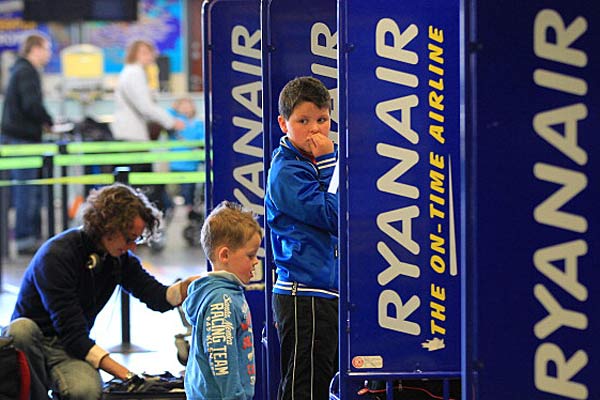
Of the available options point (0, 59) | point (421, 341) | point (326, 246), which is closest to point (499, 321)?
point (421, 341)

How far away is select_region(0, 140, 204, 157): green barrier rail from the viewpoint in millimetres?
9484

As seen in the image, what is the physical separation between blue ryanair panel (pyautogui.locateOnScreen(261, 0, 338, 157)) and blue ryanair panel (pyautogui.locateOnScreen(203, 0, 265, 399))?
0.56 meters

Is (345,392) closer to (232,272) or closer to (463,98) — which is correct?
(232,272)

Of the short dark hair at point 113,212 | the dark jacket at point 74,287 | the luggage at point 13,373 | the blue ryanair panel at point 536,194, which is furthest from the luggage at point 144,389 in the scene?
the blue ryanair panel at point 536,194

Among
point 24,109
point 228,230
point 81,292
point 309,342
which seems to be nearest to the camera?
point 228,230

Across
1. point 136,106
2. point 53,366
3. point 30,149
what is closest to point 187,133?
point 136,106

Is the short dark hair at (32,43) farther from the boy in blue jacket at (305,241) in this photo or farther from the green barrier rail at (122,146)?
the boy in blue jacket at (305,241)

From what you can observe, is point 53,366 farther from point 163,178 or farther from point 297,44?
point 163,178

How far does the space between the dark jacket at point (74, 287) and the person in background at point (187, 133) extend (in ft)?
20.9

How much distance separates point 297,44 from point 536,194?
6.37ft

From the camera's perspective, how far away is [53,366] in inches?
179

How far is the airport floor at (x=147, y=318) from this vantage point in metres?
6.47

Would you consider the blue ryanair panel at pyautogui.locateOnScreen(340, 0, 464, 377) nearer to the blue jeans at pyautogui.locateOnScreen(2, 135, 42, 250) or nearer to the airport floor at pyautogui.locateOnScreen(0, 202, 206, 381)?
the airport floor at pyautogui.locateOnScreen(0, 202, 206, 381)

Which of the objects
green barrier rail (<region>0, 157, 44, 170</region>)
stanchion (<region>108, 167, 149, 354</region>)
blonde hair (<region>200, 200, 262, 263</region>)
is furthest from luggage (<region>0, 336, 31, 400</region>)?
green barrier rail (<region>0, 157, 44, 170</region>)
